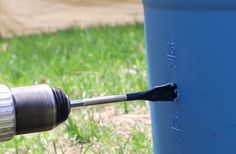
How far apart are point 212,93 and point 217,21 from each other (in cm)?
8

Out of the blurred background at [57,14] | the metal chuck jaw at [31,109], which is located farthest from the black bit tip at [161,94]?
the blurred background at [57,14]

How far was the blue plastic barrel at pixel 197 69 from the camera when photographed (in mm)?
712

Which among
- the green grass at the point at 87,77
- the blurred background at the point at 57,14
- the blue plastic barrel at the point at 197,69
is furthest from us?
the blurred background at the point at 57,14

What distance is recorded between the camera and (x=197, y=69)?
0.75 m

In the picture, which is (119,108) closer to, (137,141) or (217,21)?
(137,141)

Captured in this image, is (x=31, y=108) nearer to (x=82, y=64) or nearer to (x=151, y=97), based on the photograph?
(x=151, y=97)

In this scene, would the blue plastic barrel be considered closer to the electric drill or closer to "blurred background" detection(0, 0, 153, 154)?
the electric drill

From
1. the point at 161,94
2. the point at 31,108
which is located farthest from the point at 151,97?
the point at 31,108

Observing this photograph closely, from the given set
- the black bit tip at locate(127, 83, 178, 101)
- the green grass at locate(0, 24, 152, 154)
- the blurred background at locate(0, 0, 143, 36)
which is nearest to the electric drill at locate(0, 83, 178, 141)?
the black bit tip at locate(127, 83, 178, 101)

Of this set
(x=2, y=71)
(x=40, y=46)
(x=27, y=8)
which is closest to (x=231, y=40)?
(x=2, y=71)

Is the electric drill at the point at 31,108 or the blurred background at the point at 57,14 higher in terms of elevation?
the blurred background at the point at 57,14

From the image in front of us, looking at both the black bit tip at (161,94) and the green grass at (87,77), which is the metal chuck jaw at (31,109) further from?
the green grass at (87,77)

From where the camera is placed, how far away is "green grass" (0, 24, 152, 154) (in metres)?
1.31

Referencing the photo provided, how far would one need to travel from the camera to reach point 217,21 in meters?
0.71
